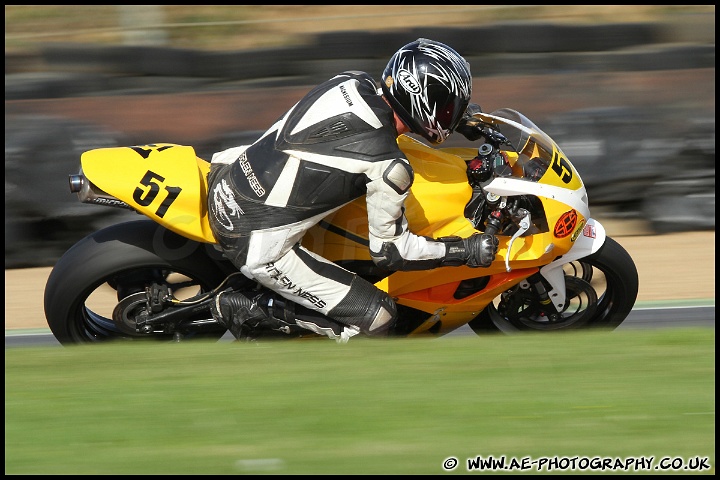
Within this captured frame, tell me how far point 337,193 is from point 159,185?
922 mm

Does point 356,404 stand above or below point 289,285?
above

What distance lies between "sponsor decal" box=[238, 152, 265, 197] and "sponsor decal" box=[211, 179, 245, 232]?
120mm

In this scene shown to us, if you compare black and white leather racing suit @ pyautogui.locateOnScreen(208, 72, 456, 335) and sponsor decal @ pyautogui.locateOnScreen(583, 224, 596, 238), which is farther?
sponsor decal @ pyautogui.locateOnScreen(583, 224, 596, 238)

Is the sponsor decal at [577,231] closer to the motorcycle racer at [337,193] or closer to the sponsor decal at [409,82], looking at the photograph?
the motorcycle racer at [337,193]

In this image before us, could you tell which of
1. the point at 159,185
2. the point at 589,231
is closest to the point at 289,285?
the point at 159,185

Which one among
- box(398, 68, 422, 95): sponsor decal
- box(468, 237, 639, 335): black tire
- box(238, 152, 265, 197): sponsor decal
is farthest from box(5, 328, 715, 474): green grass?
box(398, 68, 422, 95): sponsor decal

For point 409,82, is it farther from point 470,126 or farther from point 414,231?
point 414,231

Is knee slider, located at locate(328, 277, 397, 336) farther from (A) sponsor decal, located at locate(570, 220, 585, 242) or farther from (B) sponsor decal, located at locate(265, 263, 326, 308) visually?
(A) sponsor decal, located at locate(570, 220, 585, 242)

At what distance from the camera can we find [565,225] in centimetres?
516

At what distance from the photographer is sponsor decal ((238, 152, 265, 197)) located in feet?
16.3

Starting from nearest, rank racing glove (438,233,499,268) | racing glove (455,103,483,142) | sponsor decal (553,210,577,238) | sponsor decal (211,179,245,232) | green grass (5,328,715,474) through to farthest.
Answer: green grass (5,328,715,474)
racing glove (438,233,499,268)
sponsor decal (211,179,245,232)
sponsor decal (553,210,577,238)
racing glove (455,103,483,142)

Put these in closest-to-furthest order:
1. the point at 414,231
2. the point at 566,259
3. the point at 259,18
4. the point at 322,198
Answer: the point at 322,198
the point at 414,231
the point at 566,259
the point at 259,18

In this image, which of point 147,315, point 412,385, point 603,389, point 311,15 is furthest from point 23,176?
point 311,15

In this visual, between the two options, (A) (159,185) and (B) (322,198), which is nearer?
(B) (322,198)
